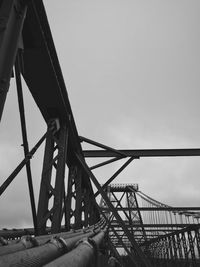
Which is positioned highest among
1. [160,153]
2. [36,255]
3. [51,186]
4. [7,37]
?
[160,153]

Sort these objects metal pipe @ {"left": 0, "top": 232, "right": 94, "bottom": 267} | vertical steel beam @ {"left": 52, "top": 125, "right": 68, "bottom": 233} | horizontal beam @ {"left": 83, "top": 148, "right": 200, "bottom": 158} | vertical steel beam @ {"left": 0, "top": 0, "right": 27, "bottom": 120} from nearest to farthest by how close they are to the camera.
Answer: metal pipe @ {"left": 0, "top": 232, "right": 94, "bottom": 267} < vertical steel beam @ {"left": 0, "top": 0, "right": 27, "bottom": 120} < vertical steel beam @ {"left": 52, "top": 125, "right": 68, "bottom": 233} < horizontal beam @ {"left": 83, "top": 148, "right": 200, "bottom": 158}

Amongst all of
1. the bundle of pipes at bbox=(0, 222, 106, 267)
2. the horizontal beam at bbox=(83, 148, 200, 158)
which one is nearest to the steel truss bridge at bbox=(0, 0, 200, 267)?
the bundle of pipes at bbox=(0, 222, 106, 267)

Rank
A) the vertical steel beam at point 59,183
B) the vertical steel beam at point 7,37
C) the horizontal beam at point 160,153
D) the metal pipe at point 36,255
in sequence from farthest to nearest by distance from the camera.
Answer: the horizontal beam at point 160,153 < the vertical steel beam at point 59,183 < the vertical steel beam at point 7,37 < the metal pipe at point 36,255

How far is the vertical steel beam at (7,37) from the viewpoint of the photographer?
2035 mm

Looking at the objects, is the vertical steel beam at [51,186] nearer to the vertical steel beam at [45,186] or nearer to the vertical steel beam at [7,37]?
the vertical steel beam at [45,186]

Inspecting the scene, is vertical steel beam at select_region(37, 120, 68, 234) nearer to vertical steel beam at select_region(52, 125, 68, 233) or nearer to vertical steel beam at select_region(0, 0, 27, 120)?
vertical steel beam at select_region(52, 125, 68, 233)

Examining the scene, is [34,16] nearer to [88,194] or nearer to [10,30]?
[10,30]

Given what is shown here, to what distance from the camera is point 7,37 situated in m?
2.12

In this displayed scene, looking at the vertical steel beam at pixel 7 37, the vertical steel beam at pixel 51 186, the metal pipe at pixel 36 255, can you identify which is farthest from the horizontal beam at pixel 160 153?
the vertical steel beam at pixel 7 37

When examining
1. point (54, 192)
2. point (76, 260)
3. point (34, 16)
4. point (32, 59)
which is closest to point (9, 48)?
point (34, 16)

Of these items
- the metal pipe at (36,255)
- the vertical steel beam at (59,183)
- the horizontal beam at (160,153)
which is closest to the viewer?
the metal pipe at (36,255)

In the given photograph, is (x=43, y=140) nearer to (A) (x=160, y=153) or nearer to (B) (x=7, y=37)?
(B) (x=7, y=37)

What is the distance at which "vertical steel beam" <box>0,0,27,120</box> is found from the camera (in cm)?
204

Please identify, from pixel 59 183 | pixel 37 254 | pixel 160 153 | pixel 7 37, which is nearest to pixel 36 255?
pixel 37 254
